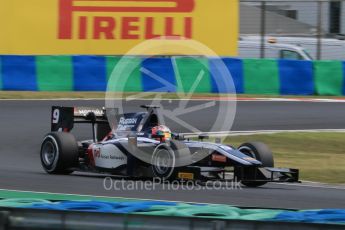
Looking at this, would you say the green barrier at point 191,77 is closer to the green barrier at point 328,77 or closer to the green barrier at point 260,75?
the green barrier at point 260,75

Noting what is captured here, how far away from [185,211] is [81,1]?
14659 mm

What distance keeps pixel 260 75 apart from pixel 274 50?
2.76 m

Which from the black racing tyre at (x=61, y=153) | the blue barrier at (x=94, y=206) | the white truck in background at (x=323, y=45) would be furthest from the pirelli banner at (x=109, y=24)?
the blue barrier at (x=94, y=206)

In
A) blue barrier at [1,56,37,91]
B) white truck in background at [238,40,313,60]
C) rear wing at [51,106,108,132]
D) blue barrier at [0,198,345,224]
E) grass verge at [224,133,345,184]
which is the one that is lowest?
blue barrier at [0,198,345,224]

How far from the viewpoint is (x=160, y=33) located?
2123cm

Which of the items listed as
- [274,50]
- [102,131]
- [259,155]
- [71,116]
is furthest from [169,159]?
[274,50]

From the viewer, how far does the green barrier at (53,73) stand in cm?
1964

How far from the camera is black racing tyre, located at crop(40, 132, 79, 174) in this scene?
36.0 ft

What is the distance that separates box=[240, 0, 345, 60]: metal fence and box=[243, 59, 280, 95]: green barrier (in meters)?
→ 1.91

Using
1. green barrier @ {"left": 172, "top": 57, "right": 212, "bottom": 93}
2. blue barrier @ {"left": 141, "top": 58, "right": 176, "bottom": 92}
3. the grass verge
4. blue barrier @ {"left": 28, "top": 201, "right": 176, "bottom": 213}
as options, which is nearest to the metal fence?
green barrier @ {"left": 172, "top": 57, "right": 212, "bottom": 93}

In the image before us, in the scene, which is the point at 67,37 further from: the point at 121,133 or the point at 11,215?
the point at 11,215

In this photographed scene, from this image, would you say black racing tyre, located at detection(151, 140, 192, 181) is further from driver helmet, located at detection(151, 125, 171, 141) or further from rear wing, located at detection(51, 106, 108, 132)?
rear wing, located at detection(51, 106, 108, 132)

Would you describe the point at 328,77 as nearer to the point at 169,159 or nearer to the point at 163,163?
the point at 163,163

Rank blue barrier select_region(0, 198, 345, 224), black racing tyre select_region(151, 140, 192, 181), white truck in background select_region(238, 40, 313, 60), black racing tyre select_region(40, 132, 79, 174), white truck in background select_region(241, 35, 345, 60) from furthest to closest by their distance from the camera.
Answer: white truck in background select_region(241, 35, 345, 60)
white truck in background select_region(238, 40, 313, 60)
black racing tyre select_region(40, 132, 79, 174)
black racing tyre select_region(151, 140, 192, 181)
blue barrier select_region(0, 198, 345, 224)
